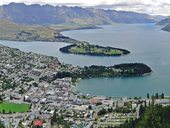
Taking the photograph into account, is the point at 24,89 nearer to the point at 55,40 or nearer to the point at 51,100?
the point at 51,100

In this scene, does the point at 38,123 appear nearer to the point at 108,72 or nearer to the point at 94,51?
the point at 108,72

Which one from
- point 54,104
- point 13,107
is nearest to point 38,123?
point 13,107

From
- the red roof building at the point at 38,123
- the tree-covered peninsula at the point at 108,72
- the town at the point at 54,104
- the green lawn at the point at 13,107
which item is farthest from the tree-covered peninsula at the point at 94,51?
the red roof building at the point at 38,123

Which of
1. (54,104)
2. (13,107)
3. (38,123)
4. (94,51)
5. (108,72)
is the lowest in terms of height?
(38,123)

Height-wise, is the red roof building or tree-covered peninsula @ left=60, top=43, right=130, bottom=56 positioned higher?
tree-covered peninsula @ left=60, top=43, right=130, bottom=56

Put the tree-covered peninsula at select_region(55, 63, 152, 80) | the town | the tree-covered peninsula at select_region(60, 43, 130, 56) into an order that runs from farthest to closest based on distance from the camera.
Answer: the tree-covered peninsula at select_region(60, 43, 130, 56)
the tree-covered peninsula at select_region(55, 63, 152, 80)
the town

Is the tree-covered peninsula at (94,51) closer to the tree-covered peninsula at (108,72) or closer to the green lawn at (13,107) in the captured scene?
the tree-covered peninsula at (108,72)

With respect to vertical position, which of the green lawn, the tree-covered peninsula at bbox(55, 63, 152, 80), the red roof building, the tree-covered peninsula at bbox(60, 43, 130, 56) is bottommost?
the red roof building

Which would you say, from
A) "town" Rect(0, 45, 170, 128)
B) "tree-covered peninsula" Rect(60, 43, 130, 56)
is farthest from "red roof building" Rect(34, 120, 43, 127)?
"tree-covered peninsula" Rect(60, 43, 130, 56)

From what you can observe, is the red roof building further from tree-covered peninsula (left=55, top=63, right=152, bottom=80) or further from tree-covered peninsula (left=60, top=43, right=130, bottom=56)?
tree-covered peninsula (left=60, top=43, right=130, bottom=56)
